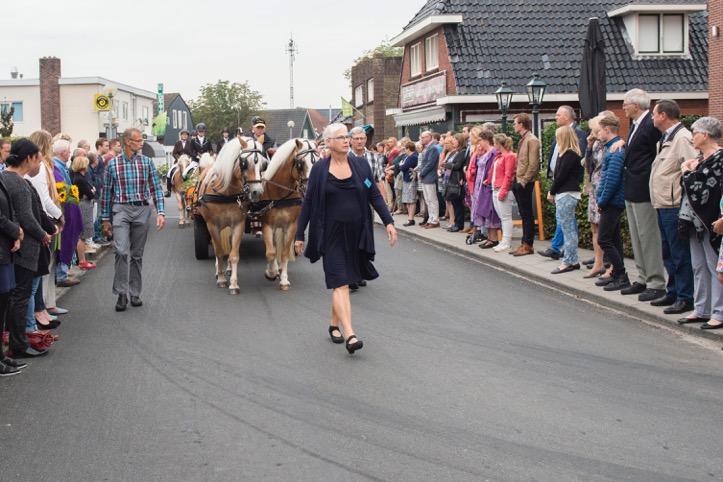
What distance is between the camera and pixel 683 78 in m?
29.6

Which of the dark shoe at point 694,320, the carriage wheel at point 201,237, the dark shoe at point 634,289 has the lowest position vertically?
the dark shoe at point 694,320

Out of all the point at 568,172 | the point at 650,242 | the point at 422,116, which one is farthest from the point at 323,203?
the point at 422,116

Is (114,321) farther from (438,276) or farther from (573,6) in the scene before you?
(573,6)

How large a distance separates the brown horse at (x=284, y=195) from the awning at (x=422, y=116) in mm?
18984

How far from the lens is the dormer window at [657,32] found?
29844mm

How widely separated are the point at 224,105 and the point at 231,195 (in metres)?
61.9

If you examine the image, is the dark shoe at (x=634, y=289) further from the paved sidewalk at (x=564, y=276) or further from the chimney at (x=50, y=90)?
the chimney at (x=50, y=90)

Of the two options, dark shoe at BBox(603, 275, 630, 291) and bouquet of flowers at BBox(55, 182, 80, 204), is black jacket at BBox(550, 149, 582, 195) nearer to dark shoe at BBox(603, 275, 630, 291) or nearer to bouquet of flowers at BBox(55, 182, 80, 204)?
dark shoe at BBox(603, 275, 630, 291)

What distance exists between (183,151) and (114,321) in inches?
439

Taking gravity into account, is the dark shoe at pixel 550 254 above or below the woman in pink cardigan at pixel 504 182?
below

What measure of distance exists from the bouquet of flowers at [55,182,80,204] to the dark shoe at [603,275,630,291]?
6422 millimetres

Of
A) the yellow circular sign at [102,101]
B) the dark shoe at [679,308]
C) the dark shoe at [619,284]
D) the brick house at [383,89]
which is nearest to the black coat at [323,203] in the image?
the dark shoe at [679,308]

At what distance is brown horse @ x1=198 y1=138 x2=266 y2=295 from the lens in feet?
36.3

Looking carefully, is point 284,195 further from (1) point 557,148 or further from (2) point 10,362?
(2) point 10,362
